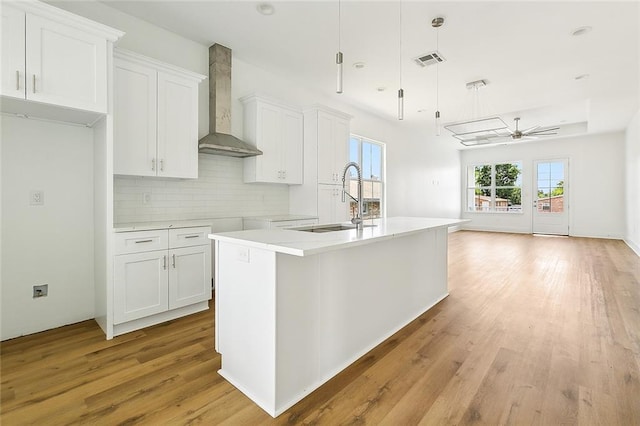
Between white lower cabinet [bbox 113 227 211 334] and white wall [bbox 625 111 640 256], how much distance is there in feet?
26.9

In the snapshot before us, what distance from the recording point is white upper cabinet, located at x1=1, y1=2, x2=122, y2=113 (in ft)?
6.82

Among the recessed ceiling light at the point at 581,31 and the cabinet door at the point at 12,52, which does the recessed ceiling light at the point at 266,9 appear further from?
the recessed ceiling light at the point at 581,31

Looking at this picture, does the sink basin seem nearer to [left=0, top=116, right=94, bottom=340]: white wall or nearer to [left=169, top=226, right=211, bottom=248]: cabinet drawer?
[left=169, top=226, right=211, bottom=248]: cabinet drawer

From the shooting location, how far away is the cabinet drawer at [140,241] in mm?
2580

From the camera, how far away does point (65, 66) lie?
7.52 ft

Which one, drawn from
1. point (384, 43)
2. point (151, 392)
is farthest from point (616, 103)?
point (151, 392)

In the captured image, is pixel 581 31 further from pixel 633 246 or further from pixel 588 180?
pixel 588 180

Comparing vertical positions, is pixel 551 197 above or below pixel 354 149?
below

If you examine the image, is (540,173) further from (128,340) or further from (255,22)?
(128,340)

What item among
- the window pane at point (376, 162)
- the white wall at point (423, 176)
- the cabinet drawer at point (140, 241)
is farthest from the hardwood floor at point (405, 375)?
the white wall at point (423, 176)

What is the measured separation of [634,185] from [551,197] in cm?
290

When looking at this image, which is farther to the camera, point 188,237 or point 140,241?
point 188,237

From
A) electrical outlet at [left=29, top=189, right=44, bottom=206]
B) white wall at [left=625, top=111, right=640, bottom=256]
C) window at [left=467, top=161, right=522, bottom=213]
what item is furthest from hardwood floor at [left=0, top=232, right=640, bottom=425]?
window at [left=467, top=161, right=522, bottom=213]

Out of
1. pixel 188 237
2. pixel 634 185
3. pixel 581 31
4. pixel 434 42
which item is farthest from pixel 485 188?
pixel 188 237
